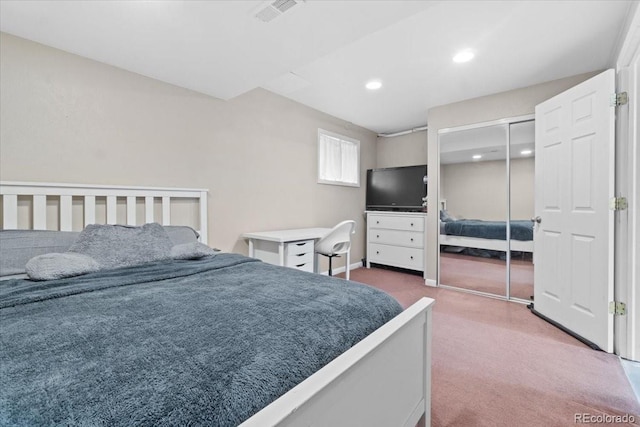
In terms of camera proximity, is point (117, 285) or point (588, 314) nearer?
point (117, 285)

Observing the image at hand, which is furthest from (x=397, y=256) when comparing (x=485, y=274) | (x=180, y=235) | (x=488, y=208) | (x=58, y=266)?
(x=58, y=266)

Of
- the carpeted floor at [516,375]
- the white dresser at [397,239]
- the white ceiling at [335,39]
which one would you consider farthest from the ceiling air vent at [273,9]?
the white dresser at [397,239]

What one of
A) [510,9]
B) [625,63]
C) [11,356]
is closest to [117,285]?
[11,356]

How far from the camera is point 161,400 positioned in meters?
0.56

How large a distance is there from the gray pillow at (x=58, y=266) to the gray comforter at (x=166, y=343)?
0.20 ft

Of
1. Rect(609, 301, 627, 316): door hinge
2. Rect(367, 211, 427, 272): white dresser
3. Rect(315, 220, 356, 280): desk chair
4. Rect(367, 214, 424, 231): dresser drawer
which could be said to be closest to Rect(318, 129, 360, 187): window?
Rect(367, 214, 424, 231): dresser drawer

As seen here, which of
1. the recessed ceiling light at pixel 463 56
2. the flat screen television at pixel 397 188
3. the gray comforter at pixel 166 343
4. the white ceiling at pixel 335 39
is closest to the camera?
the gray comforter at pixel 166 343

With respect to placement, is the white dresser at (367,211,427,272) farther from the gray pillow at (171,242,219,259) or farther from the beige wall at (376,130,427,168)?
the gray pillow at (171,242,219,259)

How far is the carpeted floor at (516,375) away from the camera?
1.49 meters

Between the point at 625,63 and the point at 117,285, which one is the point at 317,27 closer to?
the point at 117,285

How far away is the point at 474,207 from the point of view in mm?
3469

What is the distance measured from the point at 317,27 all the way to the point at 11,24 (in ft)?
6.03

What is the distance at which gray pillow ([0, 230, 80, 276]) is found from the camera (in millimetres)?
1502

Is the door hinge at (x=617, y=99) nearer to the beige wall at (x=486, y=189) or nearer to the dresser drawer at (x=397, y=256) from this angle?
the beige wall at (x=486, y=189)
